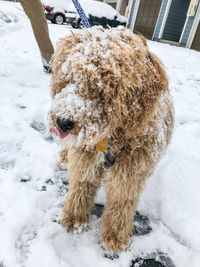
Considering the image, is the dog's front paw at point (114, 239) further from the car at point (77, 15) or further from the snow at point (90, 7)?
the snow at point (90, 7)

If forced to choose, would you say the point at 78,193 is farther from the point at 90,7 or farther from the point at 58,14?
the point at 58,14

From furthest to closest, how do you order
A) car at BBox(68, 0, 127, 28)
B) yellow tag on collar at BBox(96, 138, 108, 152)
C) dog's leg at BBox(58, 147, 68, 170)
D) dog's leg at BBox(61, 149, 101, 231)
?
car at BBox(68, 0, 127, 28)
dog's leg at BBox(58, 147, 68, 170)
dog's leg at BBox(61, 149, 101, 231)
yellow tag on collar at BBox(96, 138, 108, 152)

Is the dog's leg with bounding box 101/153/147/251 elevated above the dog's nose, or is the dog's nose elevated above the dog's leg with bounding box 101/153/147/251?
the dog's nose

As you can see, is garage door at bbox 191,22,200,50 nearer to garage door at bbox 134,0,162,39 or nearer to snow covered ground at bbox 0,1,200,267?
garage door at bbox 134,0,162,39

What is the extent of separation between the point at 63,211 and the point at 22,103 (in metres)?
2.06

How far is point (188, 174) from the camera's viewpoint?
2.48 metres

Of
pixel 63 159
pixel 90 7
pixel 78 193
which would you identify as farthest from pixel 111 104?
pixel 90 7

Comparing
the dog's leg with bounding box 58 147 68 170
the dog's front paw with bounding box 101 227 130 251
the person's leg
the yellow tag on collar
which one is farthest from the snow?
the dog's front paw with bounding box 101 227 130 251

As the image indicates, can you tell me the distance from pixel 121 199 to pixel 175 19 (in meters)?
14.8

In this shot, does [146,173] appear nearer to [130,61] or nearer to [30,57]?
[130,61]

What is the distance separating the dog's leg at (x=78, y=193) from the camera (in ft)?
5.48

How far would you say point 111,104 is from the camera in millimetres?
1199

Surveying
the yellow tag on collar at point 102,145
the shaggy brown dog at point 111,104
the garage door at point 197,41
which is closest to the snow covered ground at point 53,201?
the shaggy brown dog at point 111,104

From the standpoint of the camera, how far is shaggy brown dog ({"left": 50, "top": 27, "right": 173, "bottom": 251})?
1177mm
